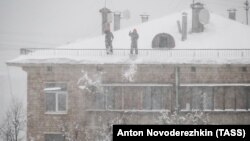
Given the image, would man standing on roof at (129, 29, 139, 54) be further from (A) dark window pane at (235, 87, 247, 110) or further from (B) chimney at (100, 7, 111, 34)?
(B) chimney at (100, 7, 111, 34)

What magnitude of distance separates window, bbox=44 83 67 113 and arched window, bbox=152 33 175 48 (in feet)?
18.1

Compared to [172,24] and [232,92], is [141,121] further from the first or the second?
[172,24]

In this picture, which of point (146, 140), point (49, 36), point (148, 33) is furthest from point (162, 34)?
point (49, 36)

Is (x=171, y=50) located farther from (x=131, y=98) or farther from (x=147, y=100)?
(x=131, y=98)

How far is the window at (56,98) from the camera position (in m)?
21.1

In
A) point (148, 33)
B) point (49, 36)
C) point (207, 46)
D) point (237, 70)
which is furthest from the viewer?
point (49, 36)

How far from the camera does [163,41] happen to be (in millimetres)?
22500

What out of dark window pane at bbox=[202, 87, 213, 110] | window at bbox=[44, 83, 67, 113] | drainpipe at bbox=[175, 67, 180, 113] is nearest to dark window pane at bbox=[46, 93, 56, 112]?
window at bbox=[44, 83, 67, 113]

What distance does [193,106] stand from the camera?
20922 millimetres

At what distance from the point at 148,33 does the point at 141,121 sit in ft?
20.8

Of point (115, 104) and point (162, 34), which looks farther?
point (162, 34)
